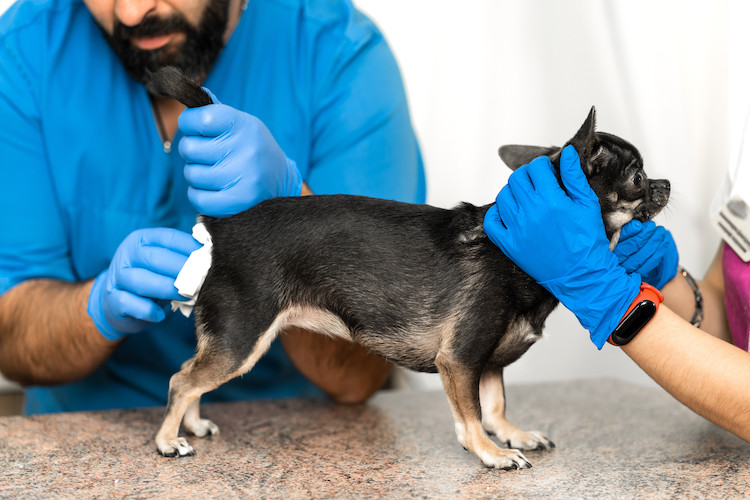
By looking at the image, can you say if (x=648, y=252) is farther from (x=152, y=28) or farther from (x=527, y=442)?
(x=152, y=28)

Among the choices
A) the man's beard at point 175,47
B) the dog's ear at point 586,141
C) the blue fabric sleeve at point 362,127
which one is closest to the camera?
the dog's ear at point 586,141

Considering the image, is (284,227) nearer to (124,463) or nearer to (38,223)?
(124,463)

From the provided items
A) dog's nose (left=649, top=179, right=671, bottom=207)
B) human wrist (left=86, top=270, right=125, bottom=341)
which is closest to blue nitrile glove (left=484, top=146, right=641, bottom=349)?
dog's nose (left=649, top=179, right=671, bottom=207)

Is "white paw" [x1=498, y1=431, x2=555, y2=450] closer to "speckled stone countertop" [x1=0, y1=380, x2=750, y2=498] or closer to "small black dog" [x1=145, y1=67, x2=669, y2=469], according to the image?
"speckled stone countertop" [x1=0, y1=380, x2=750, y2=498]

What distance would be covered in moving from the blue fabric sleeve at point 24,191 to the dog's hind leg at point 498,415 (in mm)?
1060

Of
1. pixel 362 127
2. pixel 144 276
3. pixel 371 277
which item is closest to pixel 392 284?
pixel 371 277

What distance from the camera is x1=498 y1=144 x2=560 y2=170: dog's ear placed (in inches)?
52.2

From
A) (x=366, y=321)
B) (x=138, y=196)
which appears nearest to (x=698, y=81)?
(x=366, y=321)

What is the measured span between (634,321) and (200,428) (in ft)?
2.80

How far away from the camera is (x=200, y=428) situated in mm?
1405

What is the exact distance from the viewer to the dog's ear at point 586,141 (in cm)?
108

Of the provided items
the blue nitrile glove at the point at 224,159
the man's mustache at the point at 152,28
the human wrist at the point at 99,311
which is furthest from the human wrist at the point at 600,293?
the man's mustache at the point at 152,28

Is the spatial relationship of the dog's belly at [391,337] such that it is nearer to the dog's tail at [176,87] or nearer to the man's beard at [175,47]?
the dog's tail at [176,87]

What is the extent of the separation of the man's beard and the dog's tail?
348 mm
